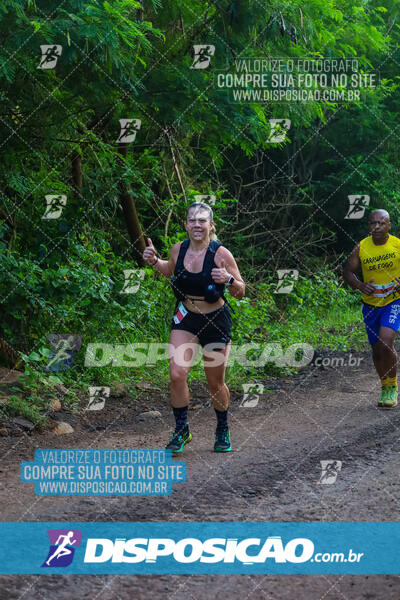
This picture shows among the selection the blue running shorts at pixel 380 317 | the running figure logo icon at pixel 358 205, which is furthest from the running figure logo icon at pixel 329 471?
the running figure logo icon at pixel 358 205

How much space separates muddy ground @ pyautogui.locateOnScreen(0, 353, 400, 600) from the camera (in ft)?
12.2

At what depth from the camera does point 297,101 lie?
11.3 meters

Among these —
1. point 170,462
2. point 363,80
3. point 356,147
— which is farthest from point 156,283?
point 356,147

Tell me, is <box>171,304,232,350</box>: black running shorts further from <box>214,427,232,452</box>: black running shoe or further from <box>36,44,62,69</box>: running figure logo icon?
<box>36,44,62,69</box>: running figure logo icon

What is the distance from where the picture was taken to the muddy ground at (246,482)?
372cm

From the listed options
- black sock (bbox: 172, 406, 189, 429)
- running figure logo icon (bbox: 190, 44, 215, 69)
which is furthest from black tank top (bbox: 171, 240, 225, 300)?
running figure logo icon (bbox: 190, 44, 215, 69)

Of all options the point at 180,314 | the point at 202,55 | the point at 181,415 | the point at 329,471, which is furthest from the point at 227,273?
the point at 202,55

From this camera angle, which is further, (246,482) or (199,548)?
(246,482)

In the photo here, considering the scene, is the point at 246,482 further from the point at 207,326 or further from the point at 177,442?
the point at 207,326

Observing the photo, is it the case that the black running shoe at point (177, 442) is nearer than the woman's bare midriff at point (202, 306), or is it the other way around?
the woman's bare midriff at point (202, 306)

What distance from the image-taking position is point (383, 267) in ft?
27.4

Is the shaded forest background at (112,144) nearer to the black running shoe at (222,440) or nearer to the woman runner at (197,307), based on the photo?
the woman runner at (197,307)

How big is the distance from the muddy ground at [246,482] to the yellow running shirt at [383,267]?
1.22 metres

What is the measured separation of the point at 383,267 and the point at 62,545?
5.28 meters
